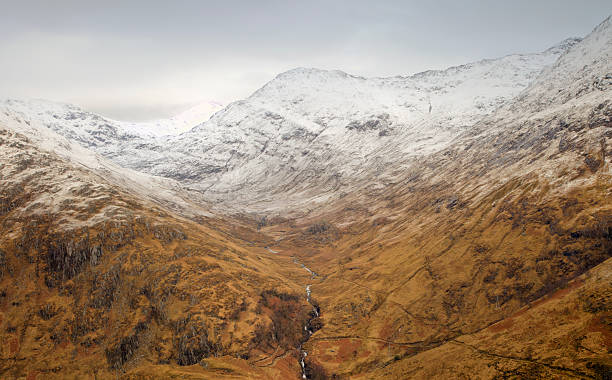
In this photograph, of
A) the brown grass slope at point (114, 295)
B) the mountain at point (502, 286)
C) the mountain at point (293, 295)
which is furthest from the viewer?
the brown grass slope at point (114, 295)

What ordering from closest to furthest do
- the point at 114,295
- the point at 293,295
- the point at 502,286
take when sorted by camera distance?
the point at 114,295 < the point at 502,286 < the point at 293,295

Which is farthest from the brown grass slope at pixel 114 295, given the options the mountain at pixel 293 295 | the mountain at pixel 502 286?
the mountain at pixel 502 286

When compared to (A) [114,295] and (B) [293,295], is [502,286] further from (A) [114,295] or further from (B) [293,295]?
(A) [114,295]

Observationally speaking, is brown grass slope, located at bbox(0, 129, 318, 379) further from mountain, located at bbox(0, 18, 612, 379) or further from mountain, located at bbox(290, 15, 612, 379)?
mountain, located at bbox(290, 15, 612, 379)

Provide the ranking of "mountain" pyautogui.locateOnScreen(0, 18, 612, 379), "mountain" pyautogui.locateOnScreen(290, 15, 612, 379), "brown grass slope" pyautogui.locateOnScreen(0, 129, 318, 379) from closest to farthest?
"mountain" pyautogui.locateOnScreen(290, 15, 612, 379), "mountain" pyautogui.locateOnScreen(0, 18, 612, 379), "brown grass slope" pyautogui.locateOnScreen(0, 129, 318, 379)

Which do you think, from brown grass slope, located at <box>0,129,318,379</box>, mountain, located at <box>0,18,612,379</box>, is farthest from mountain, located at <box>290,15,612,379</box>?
brown grass slope, located at <box>0,129,318,379</box>

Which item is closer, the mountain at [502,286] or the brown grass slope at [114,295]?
the mountain at [502,286]

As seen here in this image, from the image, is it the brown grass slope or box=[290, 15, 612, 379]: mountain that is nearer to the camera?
box=[290, 15, 612, 379]: mountain

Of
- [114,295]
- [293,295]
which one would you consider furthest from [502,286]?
[114,295]

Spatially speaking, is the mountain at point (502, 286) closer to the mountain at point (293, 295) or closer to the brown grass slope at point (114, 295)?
the mountain at point (293, 295)

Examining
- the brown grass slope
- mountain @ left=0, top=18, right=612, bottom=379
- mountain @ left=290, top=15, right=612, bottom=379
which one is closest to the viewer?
mountain @ left=290, top=15, right=612, bottom=379

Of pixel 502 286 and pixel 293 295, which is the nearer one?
pixel 502 286
